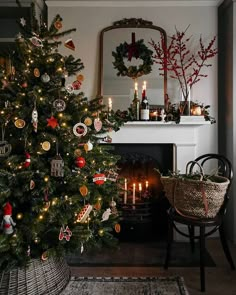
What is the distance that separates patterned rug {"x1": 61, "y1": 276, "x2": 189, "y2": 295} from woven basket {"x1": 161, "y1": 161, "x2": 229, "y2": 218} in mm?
506

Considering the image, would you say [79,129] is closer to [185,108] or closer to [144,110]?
[144,110]

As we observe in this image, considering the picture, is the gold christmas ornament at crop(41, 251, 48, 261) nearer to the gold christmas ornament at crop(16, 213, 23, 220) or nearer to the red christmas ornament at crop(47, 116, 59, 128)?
the gold christmas ornament at crop(16, 213, 23, 220)

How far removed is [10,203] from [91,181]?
55cm

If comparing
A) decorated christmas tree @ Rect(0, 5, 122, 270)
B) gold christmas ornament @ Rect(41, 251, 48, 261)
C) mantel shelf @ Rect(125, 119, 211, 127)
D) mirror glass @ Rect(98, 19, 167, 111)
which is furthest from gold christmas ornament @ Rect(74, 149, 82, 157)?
mirror glass @ Rect(98, 19, 167, 111)

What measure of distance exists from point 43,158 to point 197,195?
113cm

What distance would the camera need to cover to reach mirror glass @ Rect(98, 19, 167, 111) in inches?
140

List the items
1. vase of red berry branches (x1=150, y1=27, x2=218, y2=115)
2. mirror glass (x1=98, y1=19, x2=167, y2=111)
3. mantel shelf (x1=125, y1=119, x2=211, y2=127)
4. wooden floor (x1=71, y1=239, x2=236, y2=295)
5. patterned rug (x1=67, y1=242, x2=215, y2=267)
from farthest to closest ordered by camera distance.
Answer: mirror glass (x1=98, y1=19, x2=167, y2=111) → vase of red berry branches (x1=150, y1=27, x2=218, y2=115) → mantel shelf (x1=125, y1=119, x2=211, y2=127) → patterned rug (x1=67, y1=242, x2=215, y2=267) → wooden floor (x1=71, y1=239, x2=236, y2=295)

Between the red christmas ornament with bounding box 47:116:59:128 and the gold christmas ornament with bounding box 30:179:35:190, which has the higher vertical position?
the red christmas ornament with bounding box 47:116:59:128

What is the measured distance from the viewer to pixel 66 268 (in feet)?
8.32

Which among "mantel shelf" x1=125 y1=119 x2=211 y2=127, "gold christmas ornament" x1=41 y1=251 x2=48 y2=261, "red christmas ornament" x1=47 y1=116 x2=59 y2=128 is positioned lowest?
"gold christmas ornament" x1=41 y1=251 x2=48 y2=261

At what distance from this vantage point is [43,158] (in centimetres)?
224

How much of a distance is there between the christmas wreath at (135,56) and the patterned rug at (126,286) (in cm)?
194

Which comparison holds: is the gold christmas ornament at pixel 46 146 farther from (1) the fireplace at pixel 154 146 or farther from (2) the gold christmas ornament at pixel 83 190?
(1) the fireplace at pixel 154 146

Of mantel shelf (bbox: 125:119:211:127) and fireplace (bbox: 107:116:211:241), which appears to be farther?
fireplace (bbox: 107:116:211:241)
